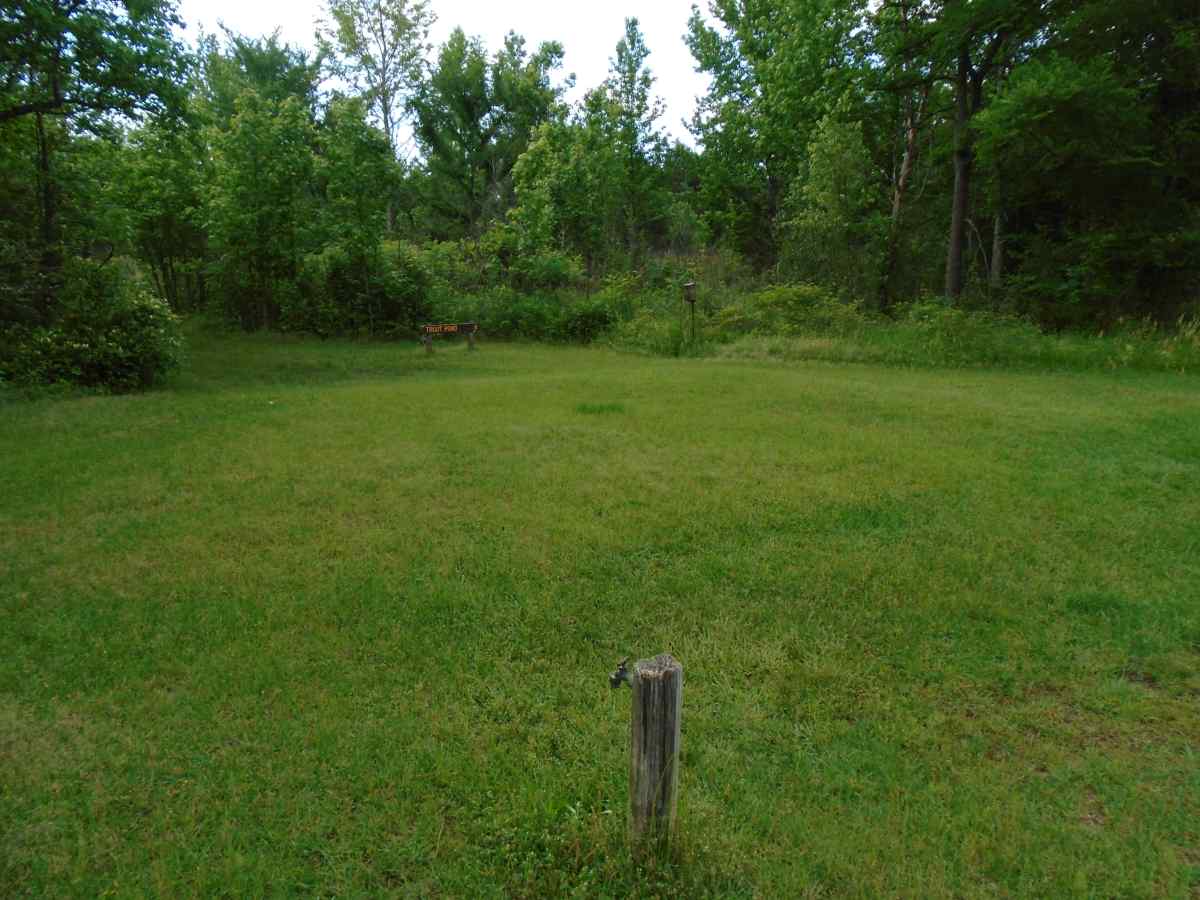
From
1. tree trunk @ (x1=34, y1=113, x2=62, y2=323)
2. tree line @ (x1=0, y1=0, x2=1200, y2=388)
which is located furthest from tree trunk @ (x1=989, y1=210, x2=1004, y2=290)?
tree trunk @ (x1=34, y1=113, x2=62, y2=323)

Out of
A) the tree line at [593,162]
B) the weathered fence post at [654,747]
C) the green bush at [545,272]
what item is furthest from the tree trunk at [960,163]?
the weathered fence post at [654,747]

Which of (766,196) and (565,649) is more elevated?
(766,196)

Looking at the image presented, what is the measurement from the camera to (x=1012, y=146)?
14781mm

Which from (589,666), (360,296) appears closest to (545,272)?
(360,296)

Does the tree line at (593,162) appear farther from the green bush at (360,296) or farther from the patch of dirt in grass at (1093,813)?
the patch of dirt in grass at (1093,813)

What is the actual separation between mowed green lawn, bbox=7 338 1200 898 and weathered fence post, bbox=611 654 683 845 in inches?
5.9

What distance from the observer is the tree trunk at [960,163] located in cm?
1565

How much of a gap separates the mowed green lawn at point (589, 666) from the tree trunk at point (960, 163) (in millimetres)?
11228

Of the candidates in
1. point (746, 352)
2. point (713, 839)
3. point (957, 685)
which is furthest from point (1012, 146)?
point (713, 839)

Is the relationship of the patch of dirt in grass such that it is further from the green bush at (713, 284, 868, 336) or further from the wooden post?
the green bush at (713, 284, 868, 336)

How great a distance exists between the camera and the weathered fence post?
5.81ft

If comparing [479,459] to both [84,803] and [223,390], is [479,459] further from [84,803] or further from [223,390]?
[223,390]

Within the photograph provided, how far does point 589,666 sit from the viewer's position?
3105 mm

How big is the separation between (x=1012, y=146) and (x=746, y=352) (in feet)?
24.8
